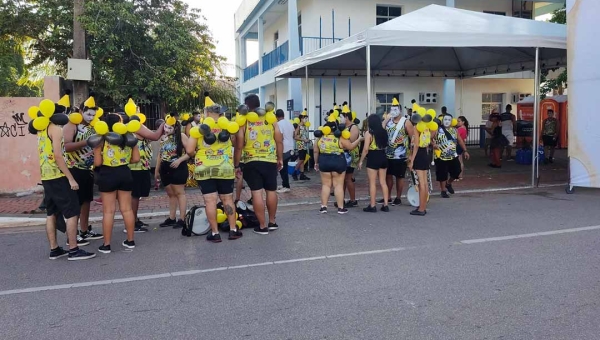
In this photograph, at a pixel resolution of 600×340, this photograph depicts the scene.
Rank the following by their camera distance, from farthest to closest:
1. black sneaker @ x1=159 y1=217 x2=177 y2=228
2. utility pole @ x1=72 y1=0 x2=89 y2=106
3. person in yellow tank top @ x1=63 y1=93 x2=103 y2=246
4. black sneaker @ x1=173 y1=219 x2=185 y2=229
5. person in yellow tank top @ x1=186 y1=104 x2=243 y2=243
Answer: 1. utility pole @ x1=72 y1=0 x2=89 y2=106
2. black sneaker @ x1=159 y1=217 x2=177 y2=228
3. black sneaker @ x1=173 y1=219 x2=185 y2=229
4. person in yellow tank top @ x1=186 y1=104 x2=243 y2=243
5. person in yellow tank top @ x1=63 y1=93 x2=103 y2=246

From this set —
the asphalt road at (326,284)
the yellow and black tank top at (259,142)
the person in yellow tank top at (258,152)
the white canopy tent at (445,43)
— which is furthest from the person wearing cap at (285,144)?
the yellow and black tank top at (259,142)

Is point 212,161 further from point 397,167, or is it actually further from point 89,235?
point 397,167

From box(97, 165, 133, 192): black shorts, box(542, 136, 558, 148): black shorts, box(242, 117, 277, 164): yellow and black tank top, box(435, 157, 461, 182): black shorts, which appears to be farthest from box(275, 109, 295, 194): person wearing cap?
box(542, 136, 558, 148): black shorts

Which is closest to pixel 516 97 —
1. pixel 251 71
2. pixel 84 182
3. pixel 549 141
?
pixel 549 141

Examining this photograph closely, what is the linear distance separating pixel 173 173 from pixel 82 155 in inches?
50.2

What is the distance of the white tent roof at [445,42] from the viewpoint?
952cm

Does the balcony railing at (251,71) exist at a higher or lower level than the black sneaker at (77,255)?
higher

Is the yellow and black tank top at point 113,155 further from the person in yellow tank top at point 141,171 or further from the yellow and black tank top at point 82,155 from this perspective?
the person in yellow tank top at point 141,171

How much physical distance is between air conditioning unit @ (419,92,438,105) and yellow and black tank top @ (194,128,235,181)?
14425mm

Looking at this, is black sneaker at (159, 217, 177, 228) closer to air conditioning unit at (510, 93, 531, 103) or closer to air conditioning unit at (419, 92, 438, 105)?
air conditioning unit at (419, 92, 438, 105)

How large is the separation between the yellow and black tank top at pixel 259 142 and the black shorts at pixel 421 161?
8.23 feet

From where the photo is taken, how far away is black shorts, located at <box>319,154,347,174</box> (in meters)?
7.59

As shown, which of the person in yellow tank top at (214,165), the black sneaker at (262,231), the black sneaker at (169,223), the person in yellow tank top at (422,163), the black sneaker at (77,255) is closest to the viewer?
the black sneaker at (77,255)

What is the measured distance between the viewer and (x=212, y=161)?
6.03m
